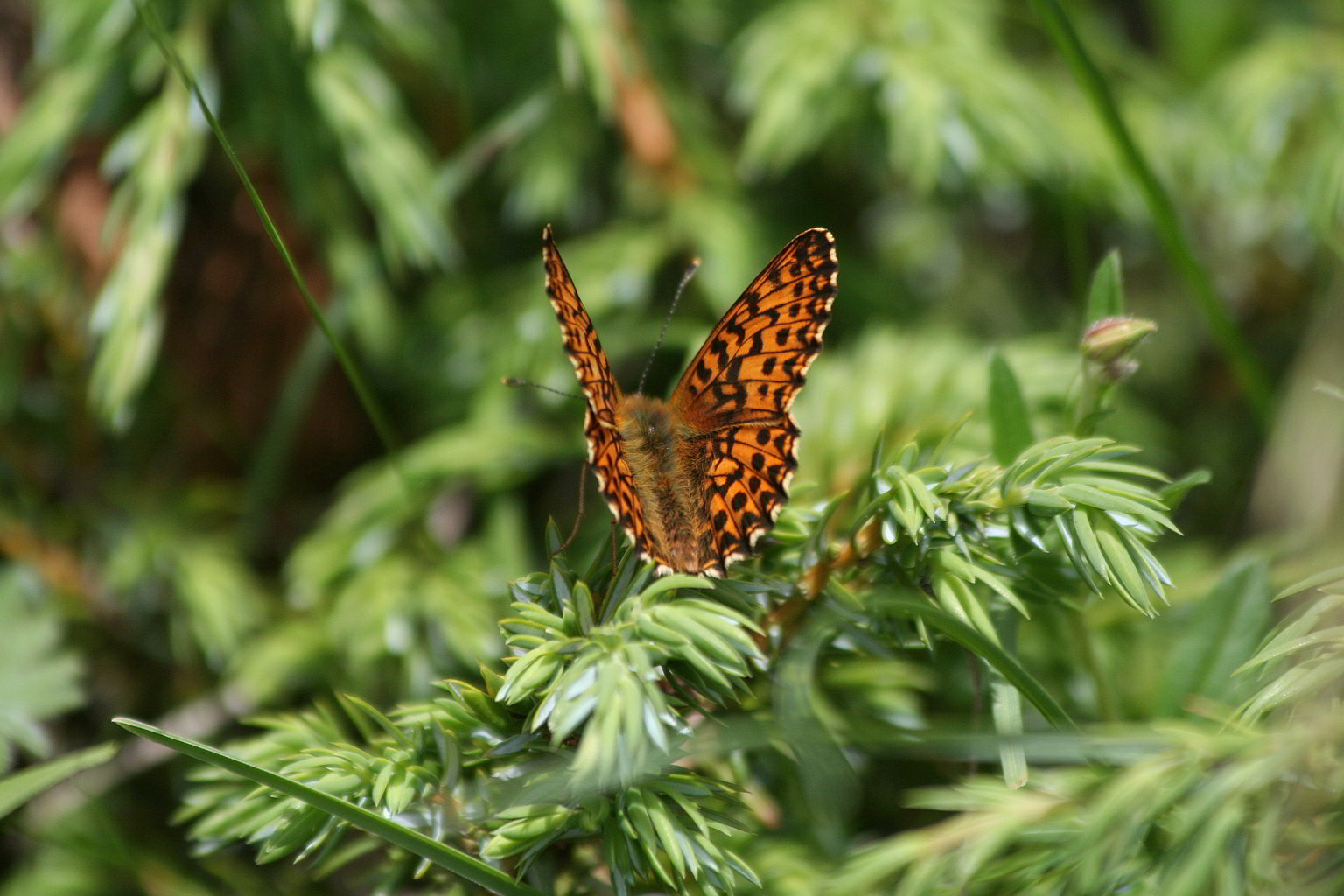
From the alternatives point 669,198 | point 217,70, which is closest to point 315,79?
point 217,70

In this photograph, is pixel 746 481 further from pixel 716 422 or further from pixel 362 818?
pixel 362 818

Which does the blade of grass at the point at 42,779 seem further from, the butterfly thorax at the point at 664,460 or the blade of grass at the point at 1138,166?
the blade of grass at the point at 1138,166

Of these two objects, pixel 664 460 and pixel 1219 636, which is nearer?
pixel 1219 636

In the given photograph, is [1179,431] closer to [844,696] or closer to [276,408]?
[844,696]

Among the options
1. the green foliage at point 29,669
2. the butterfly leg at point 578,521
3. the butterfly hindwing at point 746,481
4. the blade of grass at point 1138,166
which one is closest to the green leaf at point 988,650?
the butterfly hindwing at point 746,481

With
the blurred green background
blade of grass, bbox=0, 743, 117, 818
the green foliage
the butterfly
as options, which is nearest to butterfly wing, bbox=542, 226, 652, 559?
the butterfly

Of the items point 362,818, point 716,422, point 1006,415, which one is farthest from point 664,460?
point 362,818
